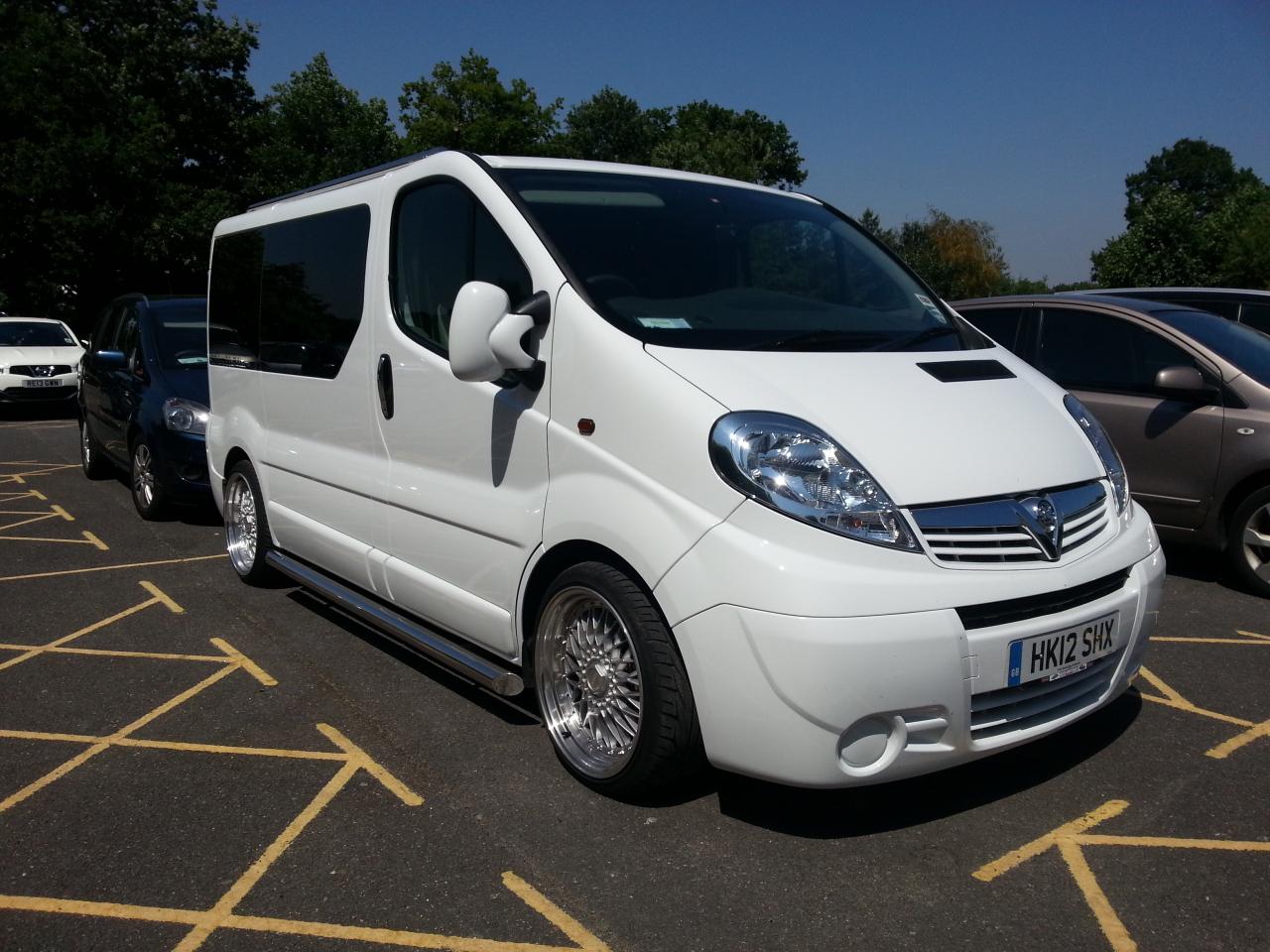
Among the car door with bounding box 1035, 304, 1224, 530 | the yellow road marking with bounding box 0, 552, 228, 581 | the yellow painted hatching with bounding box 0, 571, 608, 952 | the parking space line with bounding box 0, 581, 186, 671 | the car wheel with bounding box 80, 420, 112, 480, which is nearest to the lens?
the yellow painted hatching with bounding box 0, 571, 608, 952

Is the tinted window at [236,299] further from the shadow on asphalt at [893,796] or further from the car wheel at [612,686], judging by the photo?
the shadow on asphalt at [893,796]

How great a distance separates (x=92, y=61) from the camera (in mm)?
31312

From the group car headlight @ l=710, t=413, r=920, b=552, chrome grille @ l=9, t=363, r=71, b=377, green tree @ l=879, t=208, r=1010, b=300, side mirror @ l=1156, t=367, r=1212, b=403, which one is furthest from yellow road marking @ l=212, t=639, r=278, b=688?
green tree @ l=879, t=208, r=1010, b=300

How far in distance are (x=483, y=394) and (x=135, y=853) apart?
1.73 m

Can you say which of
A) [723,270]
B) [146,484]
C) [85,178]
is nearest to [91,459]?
[146,484]

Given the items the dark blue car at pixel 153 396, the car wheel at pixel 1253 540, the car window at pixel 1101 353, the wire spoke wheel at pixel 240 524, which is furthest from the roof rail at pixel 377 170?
the car wheel at pixel 1253 540

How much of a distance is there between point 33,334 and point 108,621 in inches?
556

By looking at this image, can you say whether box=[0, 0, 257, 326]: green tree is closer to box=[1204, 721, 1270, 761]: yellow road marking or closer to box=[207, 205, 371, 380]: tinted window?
box=[207, 205, 371, 380]: tinted window

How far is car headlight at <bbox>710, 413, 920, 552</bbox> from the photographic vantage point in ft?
9.44

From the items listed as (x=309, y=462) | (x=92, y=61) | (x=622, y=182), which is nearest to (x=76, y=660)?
(x=309, y=462)

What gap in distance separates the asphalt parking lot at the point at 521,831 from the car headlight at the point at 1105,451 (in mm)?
889

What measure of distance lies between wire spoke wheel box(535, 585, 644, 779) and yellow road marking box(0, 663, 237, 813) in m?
1.59

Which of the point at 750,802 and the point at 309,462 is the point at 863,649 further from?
the point at 309,462

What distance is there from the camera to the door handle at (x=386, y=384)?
4.27m
